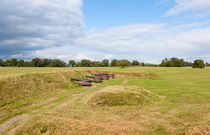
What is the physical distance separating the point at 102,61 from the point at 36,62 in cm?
7655

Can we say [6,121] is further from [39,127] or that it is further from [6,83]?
[6,83]

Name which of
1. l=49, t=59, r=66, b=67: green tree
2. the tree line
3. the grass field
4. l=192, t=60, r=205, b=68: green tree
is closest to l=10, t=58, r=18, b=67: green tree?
the tree line

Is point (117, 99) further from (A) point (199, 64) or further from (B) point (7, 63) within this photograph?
(B) point (7, 63)

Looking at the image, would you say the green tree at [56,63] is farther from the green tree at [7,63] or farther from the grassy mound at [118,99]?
the grassy mound at [118,99]

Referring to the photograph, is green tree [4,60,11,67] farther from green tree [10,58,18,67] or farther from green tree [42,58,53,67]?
green tree [42,58,53,67]

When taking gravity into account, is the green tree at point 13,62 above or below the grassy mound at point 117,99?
above

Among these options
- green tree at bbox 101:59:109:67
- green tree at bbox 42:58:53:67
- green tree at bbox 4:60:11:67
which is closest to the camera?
green tree at bbox 4:60:11:67

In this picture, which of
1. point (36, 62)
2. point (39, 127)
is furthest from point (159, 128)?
point (36, 62)

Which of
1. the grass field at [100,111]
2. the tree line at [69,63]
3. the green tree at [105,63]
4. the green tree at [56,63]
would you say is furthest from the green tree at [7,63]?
the grass field at [100,111]

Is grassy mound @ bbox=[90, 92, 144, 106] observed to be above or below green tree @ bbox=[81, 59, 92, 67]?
below

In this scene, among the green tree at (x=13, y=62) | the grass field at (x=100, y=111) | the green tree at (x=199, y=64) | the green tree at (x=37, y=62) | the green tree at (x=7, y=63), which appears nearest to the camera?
the grass field at (x=100, y=111)

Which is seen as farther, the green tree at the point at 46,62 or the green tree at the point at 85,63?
the green tree at the point at 85,63

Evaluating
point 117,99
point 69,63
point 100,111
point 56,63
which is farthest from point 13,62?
point 100,111

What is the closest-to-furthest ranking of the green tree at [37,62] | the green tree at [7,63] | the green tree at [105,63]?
the green tree at [7,63]
the green tree at [37,62]
the green tree at [105,63]
